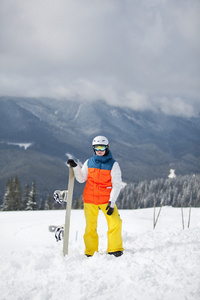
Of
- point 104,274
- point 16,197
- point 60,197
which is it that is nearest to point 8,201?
point 16,197

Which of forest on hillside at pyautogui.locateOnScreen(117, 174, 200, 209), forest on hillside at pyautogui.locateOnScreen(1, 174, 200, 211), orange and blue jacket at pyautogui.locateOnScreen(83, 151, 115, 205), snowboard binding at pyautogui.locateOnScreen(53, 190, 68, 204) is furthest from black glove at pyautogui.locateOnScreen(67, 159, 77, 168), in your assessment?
forest on hillside at pyautogui.locateOnScreen(117, 174, 200, 209)

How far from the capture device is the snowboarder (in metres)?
5.37

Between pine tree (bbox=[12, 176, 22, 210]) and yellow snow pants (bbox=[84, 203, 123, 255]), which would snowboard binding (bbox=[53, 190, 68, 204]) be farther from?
pine tree (bbox=[12, 176, 22, 210])

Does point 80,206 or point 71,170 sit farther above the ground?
point 71,170

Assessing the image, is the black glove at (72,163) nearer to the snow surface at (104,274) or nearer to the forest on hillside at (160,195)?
the snow surface at (104,274)

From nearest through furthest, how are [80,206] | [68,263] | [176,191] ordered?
[68,263], [80,206], [176,191]

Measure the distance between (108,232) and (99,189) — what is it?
3.14 ft

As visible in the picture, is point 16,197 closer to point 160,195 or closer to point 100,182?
point 100,182

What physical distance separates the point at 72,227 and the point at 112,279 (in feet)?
29.1

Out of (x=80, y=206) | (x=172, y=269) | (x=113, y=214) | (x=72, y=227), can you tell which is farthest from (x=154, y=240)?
(x=80, y=206)

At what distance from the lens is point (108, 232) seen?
5406 millimetres

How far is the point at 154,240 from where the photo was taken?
6.32 meters

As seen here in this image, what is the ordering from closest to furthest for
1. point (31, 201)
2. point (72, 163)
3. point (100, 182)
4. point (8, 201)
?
point (72, 163) < point (100, 182) < point (8, 201) < point (31, 201)

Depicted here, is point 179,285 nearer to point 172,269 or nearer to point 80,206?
point 172,269
